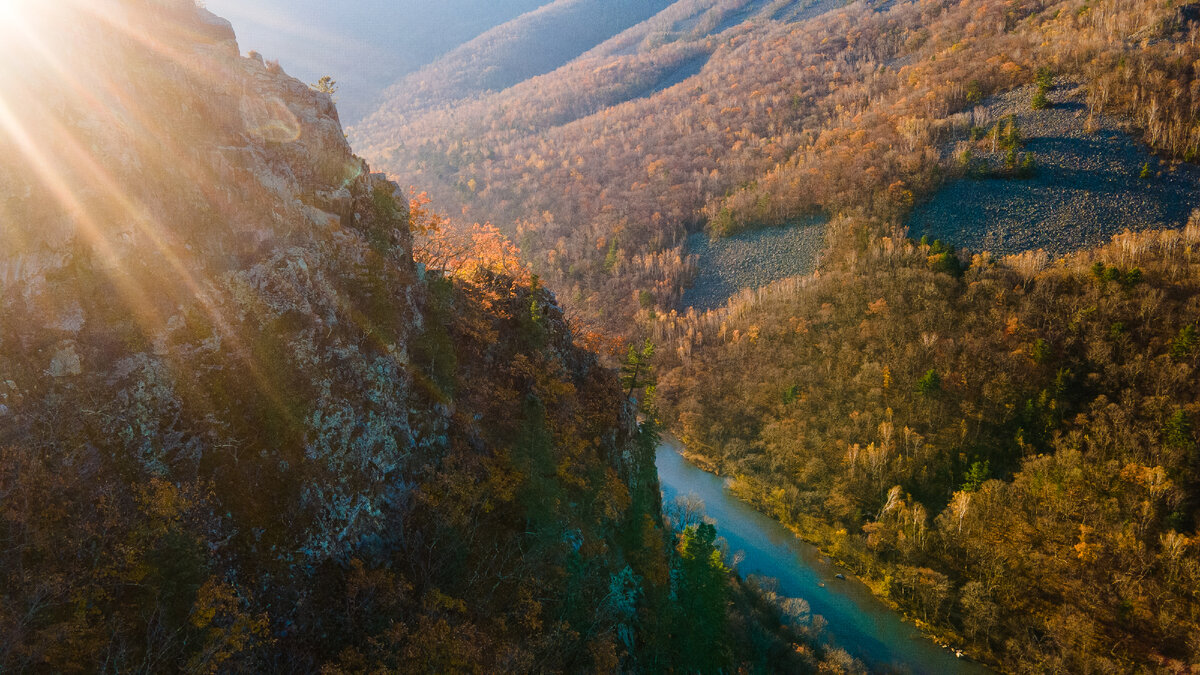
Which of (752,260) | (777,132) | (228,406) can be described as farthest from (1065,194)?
(228,406)

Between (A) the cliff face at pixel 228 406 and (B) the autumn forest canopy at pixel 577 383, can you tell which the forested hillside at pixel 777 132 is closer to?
(B) the autumn forest canopy at pixel 577 383

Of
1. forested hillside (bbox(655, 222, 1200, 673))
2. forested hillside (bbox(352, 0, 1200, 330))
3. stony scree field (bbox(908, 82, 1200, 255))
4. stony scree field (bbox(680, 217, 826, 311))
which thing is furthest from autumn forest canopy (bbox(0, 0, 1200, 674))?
forested hillside (bbox(352, 0, 1200, 330))

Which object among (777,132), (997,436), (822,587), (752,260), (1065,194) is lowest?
Answer: (822,587)

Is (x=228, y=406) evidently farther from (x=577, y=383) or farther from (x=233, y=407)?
A: (x=577, y=383)

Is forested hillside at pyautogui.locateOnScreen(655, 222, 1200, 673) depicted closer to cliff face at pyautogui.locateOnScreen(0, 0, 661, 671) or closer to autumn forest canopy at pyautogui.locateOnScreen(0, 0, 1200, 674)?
autumn forest canopy at pyautogui.locateOnScreen(0, 0, 1200, 674)

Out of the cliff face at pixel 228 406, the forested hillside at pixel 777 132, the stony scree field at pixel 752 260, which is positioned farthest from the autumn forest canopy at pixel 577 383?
the forested hillside at pixel 777 132

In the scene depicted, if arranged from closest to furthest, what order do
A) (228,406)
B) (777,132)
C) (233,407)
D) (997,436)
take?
(228,406)
(233,407)
(997,436)
(777,132)
